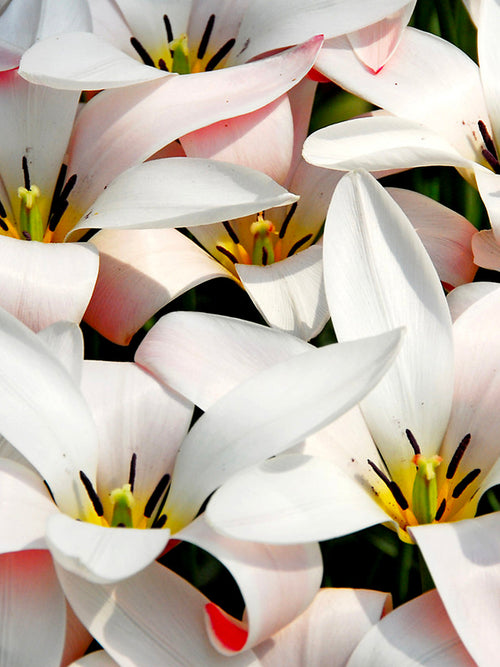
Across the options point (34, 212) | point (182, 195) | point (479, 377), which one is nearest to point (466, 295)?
point (479, 377)

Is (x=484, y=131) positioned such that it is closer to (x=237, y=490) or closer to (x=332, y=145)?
(x=332, y=145)

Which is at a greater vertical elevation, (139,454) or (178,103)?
(178,103)

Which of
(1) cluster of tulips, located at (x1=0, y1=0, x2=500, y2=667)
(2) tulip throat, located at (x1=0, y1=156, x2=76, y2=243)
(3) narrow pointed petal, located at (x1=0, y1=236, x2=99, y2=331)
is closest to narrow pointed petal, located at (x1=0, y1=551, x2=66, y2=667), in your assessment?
(1) cluster of tulips, located at (x1=0, y1=0, x2=500, y2=667)

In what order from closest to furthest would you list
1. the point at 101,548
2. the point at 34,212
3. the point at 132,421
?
the point at 101,548
the point at 132,421
the point at 34,212

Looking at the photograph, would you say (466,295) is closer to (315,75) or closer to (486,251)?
(486,251)

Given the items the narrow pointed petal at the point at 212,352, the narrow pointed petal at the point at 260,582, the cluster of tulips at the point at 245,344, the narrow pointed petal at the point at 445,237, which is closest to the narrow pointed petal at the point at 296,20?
the cluster of tulips at the point at 245,344

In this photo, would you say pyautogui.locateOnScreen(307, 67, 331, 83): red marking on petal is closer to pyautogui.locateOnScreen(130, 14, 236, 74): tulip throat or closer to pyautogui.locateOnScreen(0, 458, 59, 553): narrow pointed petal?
pyautogui.locateOnScreen(130, 14, 236, 74): tulip throat

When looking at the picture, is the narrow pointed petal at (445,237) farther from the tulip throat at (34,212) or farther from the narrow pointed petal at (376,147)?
the tulip throat at (34,212)

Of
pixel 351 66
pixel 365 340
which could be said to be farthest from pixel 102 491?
pixel 351 66
